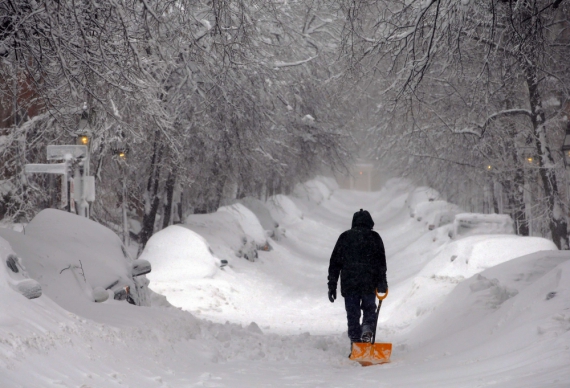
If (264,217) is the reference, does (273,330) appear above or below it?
below

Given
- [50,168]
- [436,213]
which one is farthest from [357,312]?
[436,213]

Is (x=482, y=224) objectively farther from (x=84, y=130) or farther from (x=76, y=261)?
(x=76, y=261)

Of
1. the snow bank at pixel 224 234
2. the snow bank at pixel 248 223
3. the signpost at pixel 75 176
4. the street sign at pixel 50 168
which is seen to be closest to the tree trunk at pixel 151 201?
the snow bank at pixel 224 234

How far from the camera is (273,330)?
12.9m

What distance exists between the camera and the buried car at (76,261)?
7.71 metres

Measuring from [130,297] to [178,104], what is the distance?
301 inches

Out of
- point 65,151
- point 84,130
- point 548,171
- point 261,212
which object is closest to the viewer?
point 65,151

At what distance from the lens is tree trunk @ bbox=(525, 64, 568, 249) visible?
595 inches

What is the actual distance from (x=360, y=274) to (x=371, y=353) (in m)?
1.06

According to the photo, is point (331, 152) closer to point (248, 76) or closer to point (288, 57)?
point (288, 57)

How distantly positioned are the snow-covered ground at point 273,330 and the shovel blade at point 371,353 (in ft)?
0.49

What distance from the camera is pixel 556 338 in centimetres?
587

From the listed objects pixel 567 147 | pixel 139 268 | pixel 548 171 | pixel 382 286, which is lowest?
pixel 382 286

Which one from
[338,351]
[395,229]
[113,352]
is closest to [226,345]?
[338,351]
